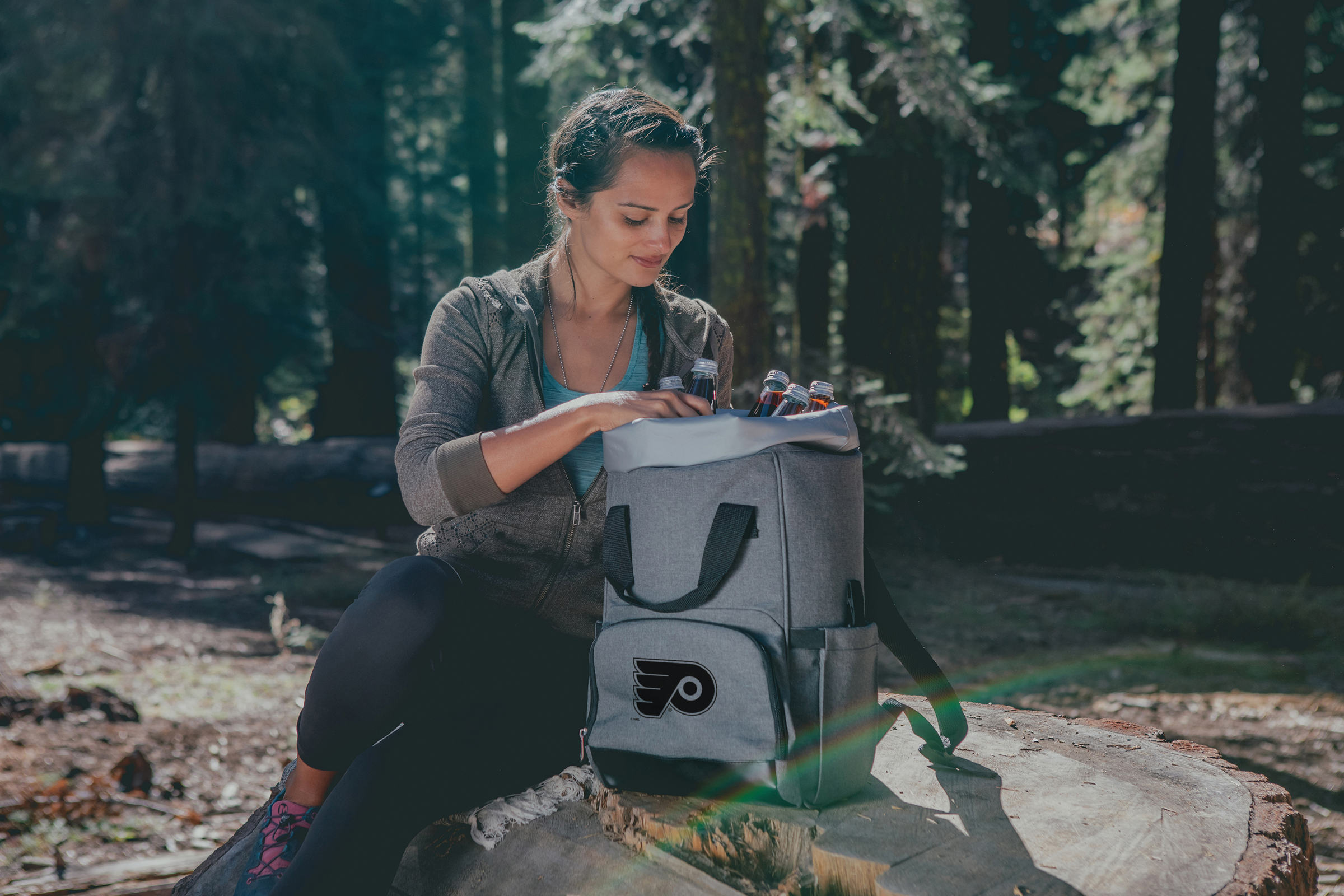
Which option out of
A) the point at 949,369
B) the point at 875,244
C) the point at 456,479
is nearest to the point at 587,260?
the point at 456,479

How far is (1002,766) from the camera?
6.79ft

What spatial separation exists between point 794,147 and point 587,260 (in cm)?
618

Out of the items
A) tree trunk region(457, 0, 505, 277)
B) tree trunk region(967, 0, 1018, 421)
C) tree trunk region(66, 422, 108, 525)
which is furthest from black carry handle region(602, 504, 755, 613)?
tree trunk region(457, 0, 505, 277)

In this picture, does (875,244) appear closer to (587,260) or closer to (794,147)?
(794,147)

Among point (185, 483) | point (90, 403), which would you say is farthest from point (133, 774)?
point (90, 403)

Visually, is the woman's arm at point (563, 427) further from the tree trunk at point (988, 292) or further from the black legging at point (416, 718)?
the tree trunk at point (988, 292)

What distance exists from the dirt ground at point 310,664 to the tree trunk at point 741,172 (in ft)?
7.68

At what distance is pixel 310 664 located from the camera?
5605 mm

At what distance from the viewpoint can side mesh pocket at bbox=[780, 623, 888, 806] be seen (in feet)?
5.65

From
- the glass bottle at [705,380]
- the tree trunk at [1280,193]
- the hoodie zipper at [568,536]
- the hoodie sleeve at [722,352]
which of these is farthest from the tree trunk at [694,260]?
the glass bottle at [705,380]

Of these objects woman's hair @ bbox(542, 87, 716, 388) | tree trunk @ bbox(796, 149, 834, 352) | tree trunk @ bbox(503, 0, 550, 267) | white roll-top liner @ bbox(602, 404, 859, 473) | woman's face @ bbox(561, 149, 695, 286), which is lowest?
white roll-top liner @ bbox(602, 404, 859, 473)

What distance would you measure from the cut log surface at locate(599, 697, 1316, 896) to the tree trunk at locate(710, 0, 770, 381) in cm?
403

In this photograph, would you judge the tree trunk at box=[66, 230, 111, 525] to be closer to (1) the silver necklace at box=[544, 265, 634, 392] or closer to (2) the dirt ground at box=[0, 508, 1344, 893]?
(2) the dirt ground at box=[0, 508, 1344, 893]

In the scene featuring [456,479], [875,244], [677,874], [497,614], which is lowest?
[677,874]
